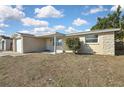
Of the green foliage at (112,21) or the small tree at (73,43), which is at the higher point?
the green foliage at (112,21)

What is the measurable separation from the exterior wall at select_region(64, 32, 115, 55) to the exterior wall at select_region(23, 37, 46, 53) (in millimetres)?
7249

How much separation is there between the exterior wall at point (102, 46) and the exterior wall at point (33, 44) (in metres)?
7.25

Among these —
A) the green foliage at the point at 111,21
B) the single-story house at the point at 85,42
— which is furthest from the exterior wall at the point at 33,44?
the green foliage at the point at 111,21

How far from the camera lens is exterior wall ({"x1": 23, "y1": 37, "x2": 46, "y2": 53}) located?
58.1 ft

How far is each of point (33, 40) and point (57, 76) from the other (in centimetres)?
1345

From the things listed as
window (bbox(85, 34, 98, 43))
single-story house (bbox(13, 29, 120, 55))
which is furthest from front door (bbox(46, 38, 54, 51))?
window (bbox(85, 34, 98, 43))

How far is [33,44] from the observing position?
1909 centimetres

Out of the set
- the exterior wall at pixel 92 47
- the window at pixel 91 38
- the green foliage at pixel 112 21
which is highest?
the green foliage at pixel 112 21

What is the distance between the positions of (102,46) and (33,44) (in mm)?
9403

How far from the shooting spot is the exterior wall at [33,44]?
17706mm

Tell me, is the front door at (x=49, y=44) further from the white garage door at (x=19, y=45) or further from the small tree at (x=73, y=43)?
the small tree at (x=73, y=43)
